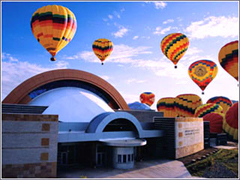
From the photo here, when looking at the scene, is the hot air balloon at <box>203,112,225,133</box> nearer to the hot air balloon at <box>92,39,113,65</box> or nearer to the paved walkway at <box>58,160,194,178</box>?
the paved walkway at <box>58,160,194,178</box>

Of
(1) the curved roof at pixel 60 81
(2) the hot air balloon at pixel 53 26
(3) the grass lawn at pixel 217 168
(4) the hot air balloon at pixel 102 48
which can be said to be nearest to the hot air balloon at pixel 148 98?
(4) the hot air balloon at pixel 102 48

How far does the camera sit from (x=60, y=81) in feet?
116

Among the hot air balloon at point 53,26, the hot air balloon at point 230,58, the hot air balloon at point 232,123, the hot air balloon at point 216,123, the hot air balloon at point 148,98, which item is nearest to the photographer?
the hot air balloon at point 53,26

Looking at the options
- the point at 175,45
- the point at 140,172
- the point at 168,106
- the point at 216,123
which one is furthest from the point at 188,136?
the point at 168,106

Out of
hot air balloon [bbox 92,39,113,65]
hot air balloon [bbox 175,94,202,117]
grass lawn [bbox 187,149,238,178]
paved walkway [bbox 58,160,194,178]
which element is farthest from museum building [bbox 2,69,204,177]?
hot air balloon [bbox 175,94,202,117]

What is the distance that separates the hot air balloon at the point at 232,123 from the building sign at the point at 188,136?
35.6ft

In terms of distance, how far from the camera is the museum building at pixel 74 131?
60.6 ft

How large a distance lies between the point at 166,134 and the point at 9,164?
18701mm

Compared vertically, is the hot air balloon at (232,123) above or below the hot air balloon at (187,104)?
below

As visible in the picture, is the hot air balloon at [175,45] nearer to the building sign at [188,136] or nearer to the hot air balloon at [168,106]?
the building sign at [188,136]

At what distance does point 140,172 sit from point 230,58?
26.4m

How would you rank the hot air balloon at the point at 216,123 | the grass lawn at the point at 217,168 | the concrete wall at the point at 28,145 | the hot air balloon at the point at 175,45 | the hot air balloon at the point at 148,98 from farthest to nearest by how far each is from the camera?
the hot air balloon at the point at 148,98, the hot air balloon at the point at 175,45, the hot air balloon at the point at 216,123, the grass lawn at the point at 217,168, the concrete wall at the point at 28,145

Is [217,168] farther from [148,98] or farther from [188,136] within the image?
[148,98]

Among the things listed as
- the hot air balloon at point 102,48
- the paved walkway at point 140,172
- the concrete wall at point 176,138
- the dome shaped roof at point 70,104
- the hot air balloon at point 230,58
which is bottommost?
the paved walkway at point 140,172
